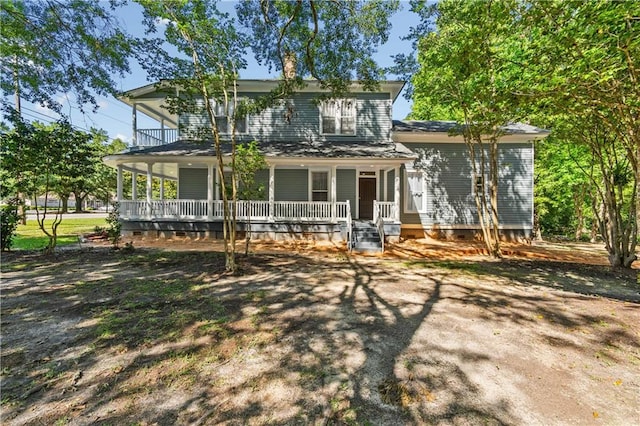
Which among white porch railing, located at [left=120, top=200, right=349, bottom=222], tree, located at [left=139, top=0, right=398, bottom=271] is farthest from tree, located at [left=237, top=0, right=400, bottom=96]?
white porch railing, located at [left=120, top=200, right=349, bottom=222]

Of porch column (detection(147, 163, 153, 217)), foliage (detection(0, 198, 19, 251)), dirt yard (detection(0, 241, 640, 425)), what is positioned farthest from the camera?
porch column (detection(147, 163, 153, 217))

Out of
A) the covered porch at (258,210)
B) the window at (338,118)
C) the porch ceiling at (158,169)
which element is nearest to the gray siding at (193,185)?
the covered porch at (258,210)

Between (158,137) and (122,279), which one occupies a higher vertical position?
(158,137)

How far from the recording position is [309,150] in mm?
11875

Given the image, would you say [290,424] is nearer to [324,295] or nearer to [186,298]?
[324,295]

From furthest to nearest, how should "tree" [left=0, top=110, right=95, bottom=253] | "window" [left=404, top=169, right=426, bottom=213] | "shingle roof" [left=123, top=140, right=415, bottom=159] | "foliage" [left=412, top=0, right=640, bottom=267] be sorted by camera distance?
"window" [left=404, top=169, right=426, bottom=213] < "shingle roof" [left=123, top=140, right=415, bottom=159] < "tree" [left=0, top=110, right=95, bottom=253] < "foliage" [left=412, top=0, right=640, bottom=267]

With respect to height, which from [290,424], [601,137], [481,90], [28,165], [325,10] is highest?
[325,10]

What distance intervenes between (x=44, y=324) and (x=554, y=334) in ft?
21.9

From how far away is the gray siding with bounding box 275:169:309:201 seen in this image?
43.3ft

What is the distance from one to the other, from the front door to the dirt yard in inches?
298

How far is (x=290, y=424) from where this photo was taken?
212 cm

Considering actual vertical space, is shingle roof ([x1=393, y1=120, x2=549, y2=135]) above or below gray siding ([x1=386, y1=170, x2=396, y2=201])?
above

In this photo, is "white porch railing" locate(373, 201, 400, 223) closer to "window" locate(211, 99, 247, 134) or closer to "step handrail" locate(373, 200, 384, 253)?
"step handrail" locate(373, 200, 384, 253)

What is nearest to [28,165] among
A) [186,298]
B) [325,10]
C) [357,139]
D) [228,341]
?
[186,298]
